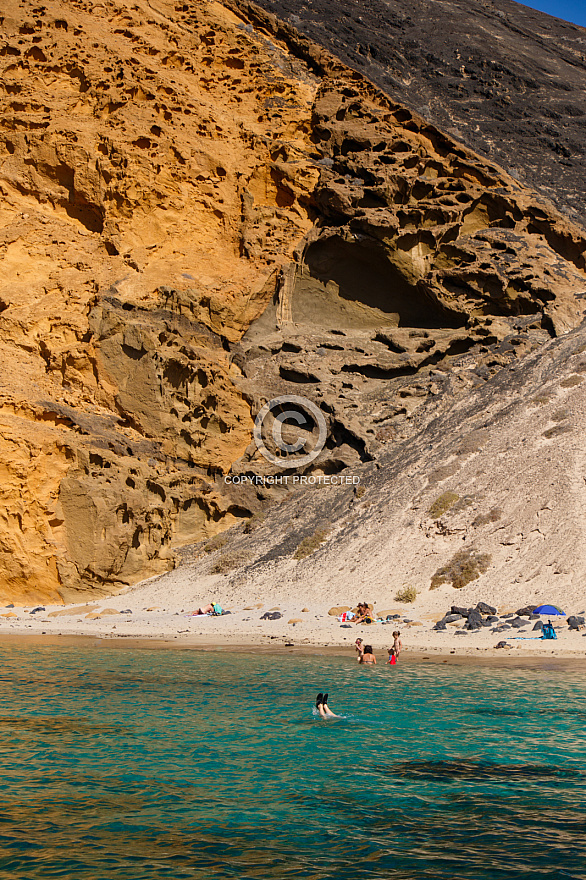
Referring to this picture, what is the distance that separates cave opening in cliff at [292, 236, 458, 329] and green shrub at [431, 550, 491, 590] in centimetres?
1434

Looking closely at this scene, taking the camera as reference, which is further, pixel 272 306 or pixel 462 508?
pixel 272 306

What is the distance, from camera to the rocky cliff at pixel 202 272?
27.1 meters

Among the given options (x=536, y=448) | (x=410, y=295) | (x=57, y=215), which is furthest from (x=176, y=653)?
(x=57, y=215)

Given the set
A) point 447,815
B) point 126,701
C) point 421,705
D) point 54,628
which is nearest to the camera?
point 447,815

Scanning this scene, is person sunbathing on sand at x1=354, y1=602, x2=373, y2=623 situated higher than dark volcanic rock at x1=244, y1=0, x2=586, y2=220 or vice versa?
dark volcanic rock at x1=244, y1=0, x2=586, y2=220

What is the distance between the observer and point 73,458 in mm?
26547

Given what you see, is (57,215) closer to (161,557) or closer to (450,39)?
(161,557)

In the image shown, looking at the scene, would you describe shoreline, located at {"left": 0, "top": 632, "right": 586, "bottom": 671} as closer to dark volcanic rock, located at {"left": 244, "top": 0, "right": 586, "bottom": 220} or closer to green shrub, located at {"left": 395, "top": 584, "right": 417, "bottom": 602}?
green shrub, located at {"left": 395, "top": 584, "right": 417, "bottom": 602}

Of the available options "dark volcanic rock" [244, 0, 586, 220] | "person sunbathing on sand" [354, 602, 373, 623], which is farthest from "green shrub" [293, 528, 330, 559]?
"dark volcanic rock" [244, 0, 586, 220]

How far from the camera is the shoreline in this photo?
1455 centimetres

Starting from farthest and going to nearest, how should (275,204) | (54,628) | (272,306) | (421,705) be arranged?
1. (275,204)
2. (272,306)
3. (54,628)
4. (421,705)

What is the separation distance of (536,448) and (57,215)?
76.9 feet
